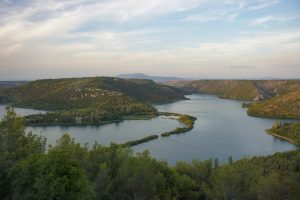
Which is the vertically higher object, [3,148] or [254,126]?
[3,148]

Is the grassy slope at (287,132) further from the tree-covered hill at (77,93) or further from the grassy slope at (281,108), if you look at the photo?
the tree-covered hill at (77,93)

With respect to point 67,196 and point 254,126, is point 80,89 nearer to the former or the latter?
point 254,126

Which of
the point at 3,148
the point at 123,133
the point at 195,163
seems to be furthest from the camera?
the point at 123,133

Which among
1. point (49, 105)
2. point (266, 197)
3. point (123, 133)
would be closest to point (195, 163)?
point (266, 197)

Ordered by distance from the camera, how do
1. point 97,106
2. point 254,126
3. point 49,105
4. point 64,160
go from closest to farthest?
1. point 64,160
2. point 254,126
3. point 97,106
4. point 49,105

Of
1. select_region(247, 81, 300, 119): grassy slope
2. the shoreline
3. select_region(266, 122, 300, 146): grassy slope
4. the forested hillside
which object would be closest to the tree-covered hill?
the forested hillside

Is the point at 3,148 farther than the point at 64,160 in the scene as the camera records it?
Yes

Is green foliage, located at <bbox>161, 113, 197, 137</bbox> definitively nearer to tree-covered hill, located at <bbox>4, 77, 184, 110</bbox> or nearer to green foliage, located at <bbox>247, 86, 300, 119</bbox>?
green foliage, located at <bbox>247, 86, 300, 119</bbox>

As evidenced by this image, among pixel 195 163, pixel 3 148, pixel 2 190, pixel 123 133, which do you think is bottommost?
pixel 123 133
